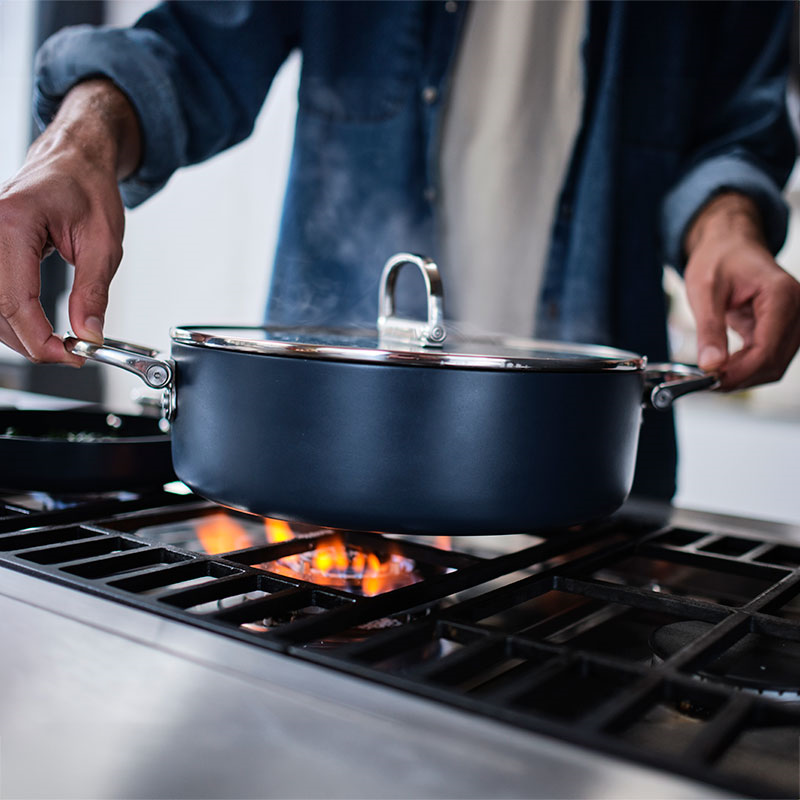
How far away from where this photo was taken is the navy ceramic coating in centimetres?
54

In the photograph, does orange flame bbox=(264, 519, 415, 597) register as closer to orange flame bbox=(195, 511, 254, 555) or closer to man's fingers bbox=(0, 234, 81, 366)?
orange flame bbox=(195, 511, 254, 555)

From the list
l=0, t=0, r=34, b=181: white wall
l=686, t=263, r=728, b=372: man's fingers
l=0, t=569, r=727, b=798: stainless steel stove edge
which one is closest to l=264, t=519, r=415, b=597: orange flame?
l=0, t=569, r=727, b=798: stainless steel stove edge

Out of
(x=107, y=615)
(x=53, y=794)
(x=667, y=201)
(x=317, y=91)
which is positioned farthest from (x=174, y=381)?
(x=317, y=91)

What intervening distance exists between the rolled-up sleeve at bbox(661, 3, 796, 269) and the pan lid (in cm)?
41

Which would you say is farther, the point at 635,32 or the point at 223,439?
the point at 635,32

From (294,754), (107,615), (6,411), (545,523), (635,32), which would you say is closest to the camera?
(294,754)

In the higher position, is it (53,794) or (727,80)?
(727,80)

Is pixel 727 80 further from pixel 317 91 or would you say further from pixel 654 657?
pixel 654 657

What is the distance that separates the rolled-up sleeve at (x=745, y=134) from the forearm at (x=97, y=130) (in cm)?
65

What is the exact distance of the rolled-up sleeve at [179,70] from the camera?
964 mm

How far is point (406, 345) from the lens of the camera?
66 cm

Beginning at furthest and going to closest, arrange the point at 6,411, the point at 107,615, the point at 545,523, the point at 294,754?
the point at 6,411, the point at 545,523, the point at 107,615, the point at 294,754

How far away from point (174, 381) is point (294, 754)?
0.34 meters

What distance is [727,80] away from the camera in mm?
1413
